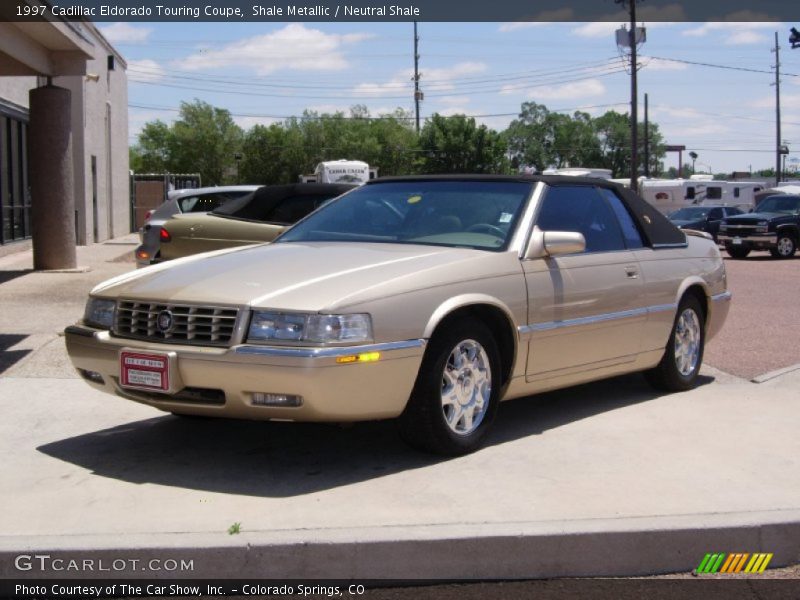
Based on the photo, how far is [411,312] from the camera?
5.39 m

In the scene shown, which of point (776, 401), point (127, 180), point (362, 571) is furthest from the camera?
point (127, 180)

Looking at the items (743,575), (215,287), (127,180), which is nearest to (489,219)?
(215,287)

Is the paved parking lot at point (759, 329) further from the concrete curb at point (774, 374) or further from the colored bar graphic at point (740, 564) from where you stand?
the colored bar graphic at point (740, 564)

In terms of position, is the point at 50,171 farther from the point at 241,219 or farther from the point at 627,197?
the point at 627,197

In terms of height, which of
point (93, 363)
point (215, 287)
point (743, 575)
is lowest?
point (743, 575)

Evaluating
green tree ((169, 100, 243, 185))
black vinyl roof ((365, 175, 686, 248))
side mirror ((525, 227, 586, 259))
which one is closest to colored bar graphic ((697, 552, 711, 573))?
side mirror ((525, 227, 586, 259))

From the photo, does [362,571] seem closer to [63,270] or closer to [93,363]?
[93,363]

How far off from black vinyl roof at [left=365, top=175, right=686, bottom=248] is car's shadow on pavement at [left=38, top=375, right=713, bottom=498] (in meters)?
1.33

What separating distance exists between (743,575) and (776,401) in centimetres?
318

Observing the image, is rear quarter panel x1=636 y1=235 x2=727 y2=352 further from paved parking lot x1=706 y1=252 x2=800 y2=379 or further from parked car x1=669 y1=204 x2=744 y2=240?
parked car x1=669 y1=204 x2=744 y2=240

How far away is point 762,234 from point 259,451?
25.3 m

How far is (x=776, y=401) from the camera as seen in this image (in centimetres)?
736

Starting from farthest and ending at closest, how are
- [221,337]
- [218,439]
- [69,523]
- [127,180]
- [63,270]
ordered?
[127,180] → [63,270] → [218,439] → [221,337] → [69,523]

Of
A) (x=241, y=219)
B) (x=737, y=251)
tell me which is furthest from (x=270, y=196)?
(x=737, y=251)
